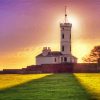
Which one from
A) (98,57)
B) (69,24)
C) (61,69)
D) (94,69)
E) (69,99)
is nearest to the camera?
(69,99)

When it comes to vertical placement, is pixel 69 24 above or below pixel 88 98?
above

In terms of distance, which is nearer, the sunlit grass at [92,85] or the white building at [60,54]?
the sunlit grass at [92,85]

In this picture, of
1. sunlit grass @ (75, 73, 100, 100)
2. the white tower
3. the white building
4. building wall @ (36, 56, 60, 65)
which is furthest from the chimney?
sunlit grass @ (75, 73, 100, 100)

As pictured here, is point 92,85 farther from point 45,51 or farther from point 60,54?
point 60,54

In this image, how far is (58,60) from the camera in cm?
10738

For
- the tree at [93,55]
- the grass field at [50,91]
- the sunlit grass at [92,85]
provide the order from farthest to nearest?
the tree at [93,55], the sunlit grass at [92,85], the grass field at [50,91]

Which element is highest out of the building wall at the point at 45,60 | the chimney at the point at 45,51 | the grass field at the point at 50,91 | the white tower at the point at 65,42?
the white tower at the point at 65,42

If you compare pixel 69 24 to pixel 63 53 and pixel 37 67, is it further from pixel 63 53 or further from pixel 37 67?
pixel 37 67

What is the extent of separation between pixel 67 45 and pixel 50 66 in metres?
12.0

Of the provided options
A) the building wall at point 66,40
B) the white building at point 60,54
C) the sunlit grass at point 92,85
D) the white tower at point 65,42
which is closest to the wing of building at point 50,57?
the white building at point 60,54

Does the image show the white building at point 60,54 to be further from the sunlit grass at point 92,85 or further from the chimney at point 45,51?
the sunlit grass at point 92,85

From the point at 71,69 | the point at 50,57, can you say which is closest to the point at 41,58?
the point at 50,57

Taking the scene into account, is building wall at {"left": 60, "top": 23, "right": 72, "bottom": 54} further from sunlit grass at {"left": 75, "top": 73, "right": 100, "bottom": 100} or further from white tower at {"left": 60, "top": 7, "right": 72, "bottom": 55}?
sunlit grass at {"left": 75, "top": 73, "right": 100, "bottom": 100}

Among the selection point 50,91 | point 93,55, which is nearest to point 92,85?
point 50,91
